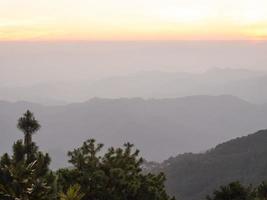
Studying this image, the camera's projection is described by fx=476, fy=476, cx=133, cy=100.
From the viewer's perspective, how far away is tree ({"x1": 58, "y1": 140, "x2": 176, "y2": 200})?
98.3 feet

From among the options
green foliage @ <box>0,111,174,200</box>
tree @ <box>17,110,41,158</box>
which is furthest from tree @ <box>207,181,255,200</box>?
tree @ <box>17,110,41,158</box>

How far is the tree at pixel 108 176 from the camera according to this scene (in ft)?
98.3

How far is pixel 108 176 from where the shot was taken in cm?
3067

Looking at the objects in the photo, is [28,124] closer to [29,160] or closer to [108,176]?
[29,160]

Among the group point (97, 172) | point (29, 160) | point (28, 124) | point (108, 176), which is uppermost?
point (28, 124)

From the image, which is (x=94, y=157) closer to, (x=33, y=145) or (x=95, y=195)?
(x=95, y=195)

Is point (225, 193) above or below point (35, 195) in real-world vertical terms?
below

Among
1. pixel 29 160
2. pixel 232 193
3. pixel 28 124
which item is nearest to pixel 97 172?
pixel 29 160

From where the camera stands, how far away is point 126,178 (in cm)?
3053

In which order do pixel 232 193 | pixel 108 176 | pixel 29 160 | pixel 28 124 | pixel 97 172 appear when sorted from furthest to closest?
1. pixel 232 193
2. pixel 108 176
3. pixel 97 172
4. pixel 29 160
5. pixel 28 124

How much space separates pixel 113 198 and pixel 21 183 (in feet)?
40.8

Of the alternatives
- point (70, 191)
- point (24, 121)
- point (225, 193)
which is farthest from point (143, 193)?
point (70, 191)

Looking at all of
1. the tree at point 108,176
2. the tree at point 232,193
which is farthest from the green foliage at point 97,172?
the tree at point 232,193

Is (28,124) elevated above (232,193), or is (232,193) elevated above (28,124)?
(28,124)
